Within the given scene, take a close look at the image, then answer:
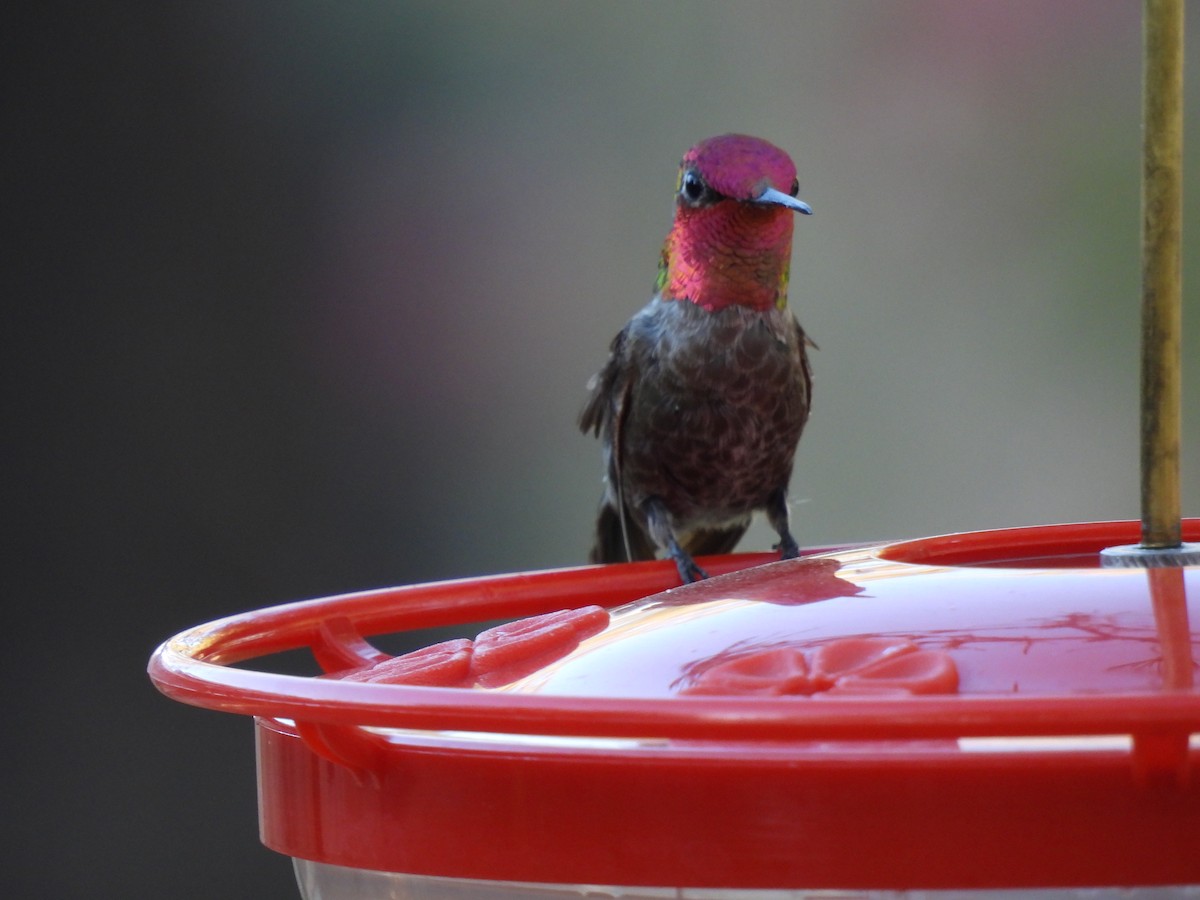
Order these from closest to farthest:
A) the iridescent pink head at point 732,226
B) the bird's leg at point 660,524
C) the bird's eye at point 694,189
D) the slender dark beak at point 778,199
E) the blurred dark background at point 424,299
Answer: the slender dark beak at point 778,199 < the iridescent pink head at point 732,226 < the bird's eye at point 694,189 < the bird's leg at point 660,524 < the blurred dark background at point 424,299

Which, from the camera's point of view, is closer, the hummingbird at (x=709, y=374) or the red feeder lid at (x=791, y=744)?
the red feeder lid at (x=791, y=744)

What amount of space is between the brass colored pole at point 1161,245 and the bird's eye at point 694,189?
165cm

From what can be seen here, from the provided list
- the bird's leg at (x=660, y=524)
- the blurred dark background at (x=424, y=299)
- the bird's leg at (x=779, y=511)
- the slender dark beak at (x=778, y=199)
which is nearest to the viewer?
the slender dark beak at (x=778, y=199)

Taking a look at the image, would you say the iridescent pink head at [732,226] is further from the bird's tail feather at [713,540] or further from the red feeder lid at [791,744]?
the red feeder lid at [791,744]

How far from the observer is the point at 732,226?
2455mm

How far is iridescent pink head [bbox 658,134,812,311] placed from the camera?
233 centimetres

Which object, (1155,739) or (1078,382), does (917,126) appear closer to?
(1078,382)

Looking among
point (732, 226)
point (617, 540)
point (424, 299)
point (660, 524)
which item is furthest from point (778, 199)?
point (424, 299)

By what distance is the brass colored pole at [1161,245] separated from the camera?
0.79 meters

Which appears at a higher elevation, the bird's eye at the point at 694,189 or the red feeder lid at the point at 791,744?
the bird's eye at the point at 694,189

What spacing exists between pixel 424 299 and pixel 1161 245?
3.09 metres

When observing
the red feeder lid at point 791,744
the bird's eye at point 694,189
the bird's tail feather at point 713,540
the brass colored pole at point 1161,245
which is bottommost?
the bird's tail feather at point 713,540

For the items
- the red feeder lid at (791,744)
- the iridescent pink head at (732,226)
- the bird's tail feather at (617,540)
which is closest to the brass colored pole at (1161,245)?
the red feeder lid at (791,744)

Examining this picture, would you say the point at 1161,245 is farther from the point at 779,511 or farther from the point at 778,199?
the point at 779,511
